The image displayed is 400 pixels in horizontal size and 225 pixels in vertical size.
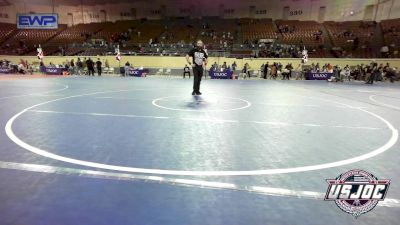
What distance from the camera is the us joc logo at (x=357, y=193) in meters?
2.90

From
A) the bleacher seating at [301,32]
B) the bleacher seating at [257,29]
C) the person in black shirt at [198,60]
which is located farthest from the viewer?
the bleacher seating at [257,29]

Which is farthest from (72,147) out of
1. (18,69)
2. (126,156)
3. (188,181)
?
(18,69)

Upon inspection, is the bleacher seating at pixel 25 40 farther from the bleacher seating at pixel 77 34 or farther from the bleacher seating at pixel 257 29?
the bleacher seating at pixel 257 29

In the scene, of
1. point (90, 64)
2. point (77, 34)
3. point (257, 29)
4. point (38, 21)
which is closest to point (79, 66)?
point (90, 64)

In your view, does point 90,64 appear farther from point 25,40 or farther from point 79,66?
point 25,40

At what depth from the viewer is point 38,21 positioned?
2991 cm

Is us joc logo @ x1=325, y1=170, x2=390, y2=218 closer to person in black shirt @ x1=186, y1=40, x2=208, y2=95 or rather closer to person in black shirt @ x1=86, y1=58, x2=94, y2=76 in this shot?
person in black shirt @ x1=186, y1=40, x2=208, y2=95

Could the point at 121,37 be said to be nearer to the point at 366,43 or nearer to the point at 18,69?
the point at 18,69

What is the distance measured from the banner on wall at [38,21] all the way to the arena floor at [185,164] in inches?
955

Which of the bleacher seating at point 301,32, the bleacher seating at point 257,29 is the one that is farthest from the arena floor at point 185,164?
the bleacher seating at point 257,29

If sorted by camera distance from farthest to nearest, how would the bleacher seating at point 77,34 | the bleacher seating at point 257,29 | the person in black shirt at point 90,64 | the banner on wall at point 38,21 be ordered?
the bleacher seating at point 77,34, the bleacher seating at point 257,29, the banner on wall at point 38,21, the person in black shirt at point 90,64

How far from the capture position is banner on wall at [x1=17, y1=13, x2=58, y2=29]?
95.8ft

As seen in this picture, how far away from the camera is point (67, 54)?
104ft

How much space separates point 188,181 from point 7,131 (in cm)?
434
